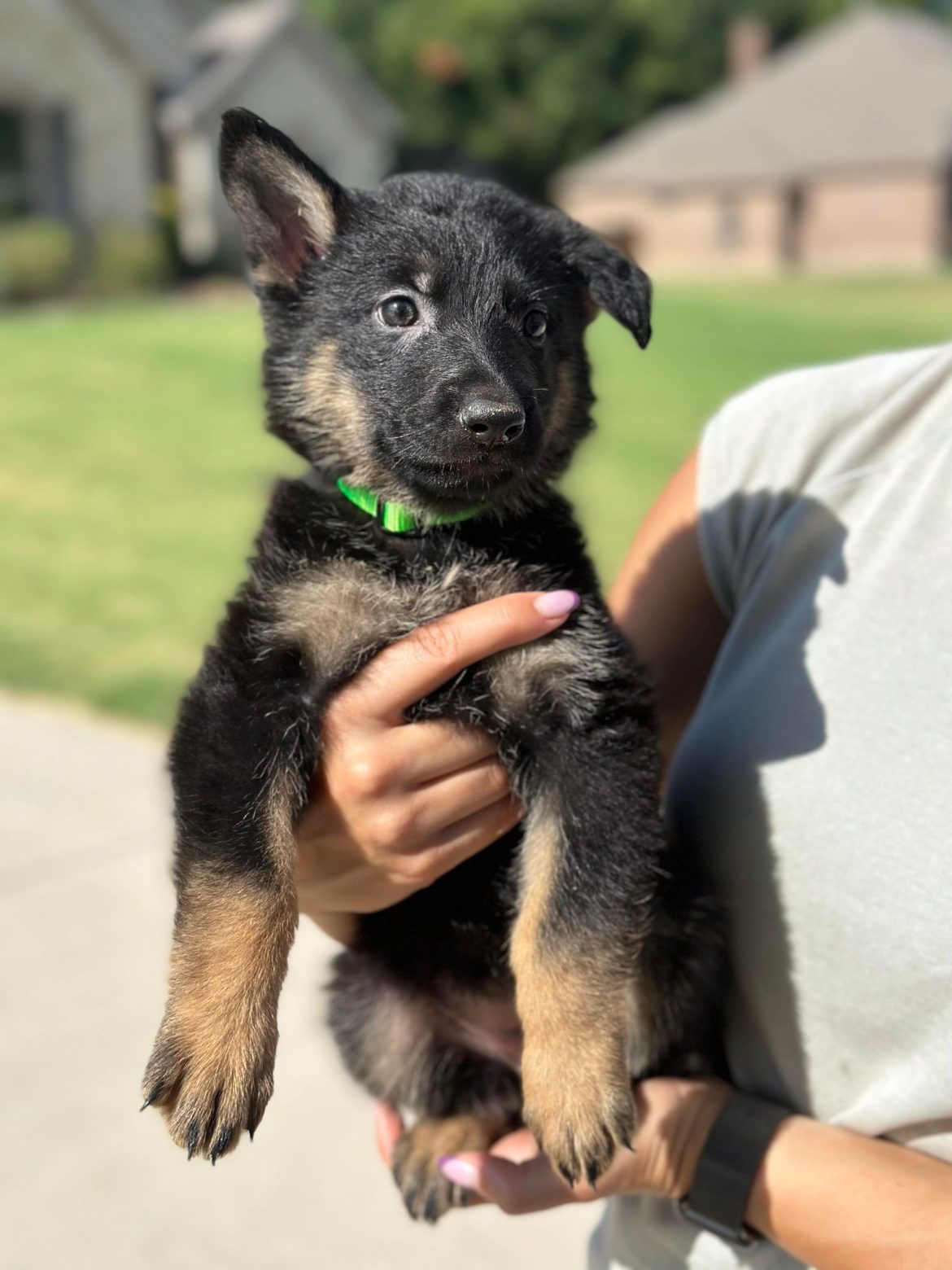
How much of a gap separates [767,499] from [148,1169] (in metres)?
2.45

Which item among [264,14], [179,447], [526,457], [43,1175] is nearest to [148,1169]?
[43,1175]

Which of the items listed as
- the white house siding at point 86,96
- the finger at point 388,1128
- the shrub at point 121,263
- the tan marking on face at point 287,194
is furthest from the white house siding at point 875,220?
the finger at point 388,1128

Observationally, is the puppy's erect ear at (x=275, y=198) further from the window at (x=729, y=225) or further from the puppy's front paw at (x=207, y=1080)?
the window at (x=729, y=225)

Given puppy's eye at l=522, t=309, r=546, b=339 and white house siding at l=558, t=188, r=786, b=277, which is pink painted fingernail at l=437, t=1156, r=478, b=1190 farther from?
white house siding at l=558, t=188, r=786, b=277

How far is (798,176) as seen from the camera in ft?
154

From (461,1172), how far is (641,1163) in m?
0.35

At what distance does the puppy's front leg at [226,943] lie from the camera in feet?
6.37

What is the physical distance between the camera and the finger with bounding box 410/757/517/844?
2129mm

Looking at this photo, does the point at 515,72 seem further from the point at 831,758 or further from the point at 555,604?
the point at 831,758

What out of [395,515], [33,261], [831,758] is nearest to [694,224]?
[33,261]

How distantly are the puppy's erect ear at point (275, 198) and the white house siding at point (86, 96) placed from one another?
27.1 meters

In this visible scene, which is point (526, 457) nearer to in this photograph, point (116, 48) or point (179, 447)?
point (179, 447)

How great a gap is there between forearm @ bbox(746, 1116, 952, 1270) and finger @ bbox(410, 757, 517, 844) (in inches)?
27.3

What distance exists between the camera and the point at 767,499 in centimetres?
241
